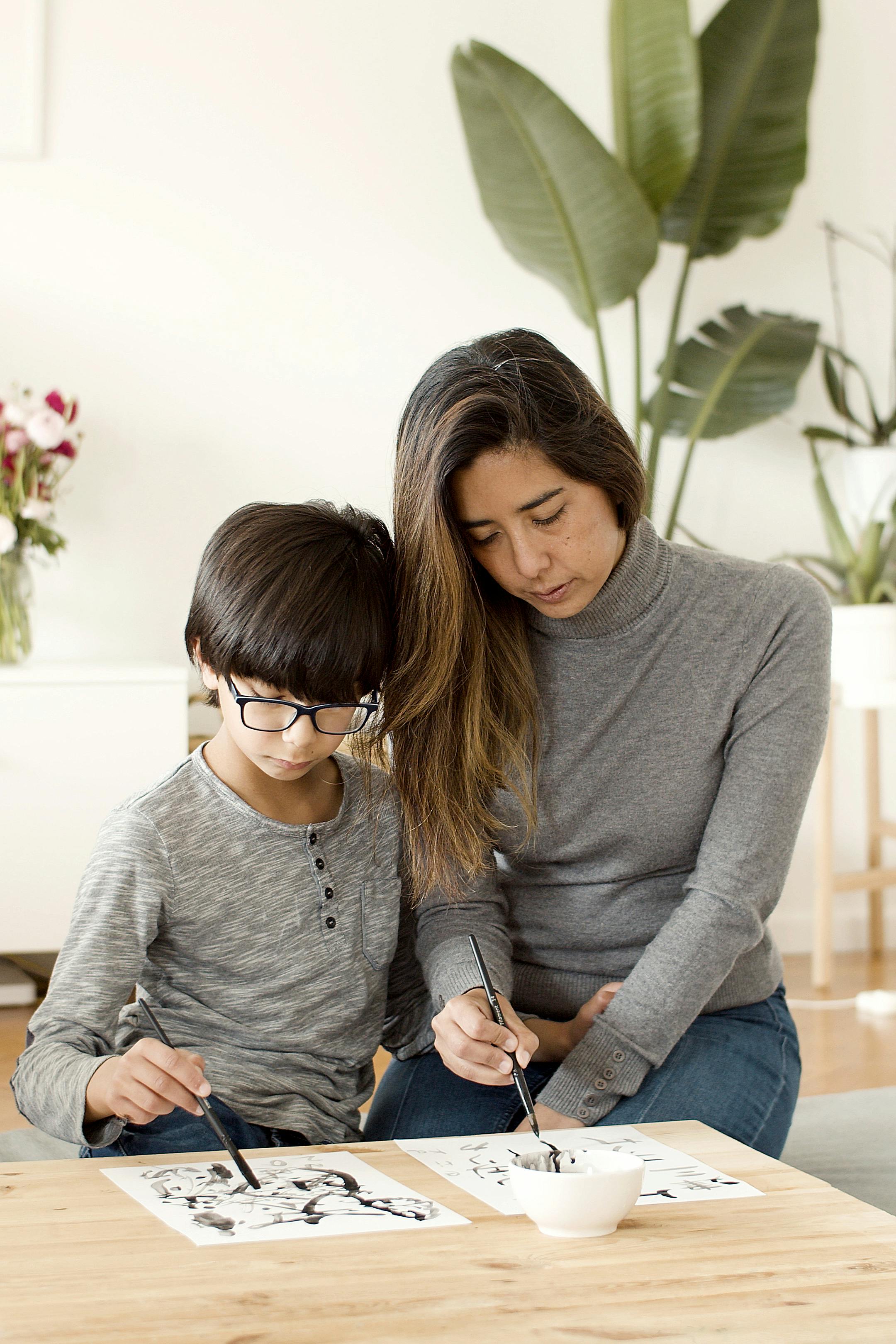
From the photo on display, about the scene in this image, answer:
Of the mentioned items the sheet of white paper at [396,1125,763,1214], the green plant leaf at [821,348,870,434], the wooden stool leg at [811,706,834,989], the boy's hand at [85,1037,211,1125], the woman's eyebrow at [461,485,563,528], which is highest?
the green plant leaf at [821,348,870,434]

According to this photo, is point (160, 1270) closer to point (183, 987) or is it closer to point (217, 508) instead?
point (183, 987)

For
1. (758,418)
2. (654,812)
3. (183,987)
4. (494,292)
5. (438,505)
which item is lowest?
(183,987)

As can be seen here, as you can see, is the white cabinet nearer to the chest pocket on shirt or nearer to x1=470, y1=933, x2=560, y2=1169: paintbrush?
the chest pocket on shirt

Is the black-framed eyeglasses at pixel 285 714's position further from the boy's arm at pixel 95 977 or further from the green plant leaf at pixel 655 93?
the green plant leaf at pixel 655 93

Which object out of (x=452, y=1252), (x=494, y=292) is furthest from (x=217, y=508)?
(x=452, y=1252)

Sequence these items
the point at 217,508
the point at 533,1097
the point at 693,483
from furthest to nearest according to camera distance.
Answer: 1. the point at 693,483
2. the point at 217,508
3. the point at 533,1097

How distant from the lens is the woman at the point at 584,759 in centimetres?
120

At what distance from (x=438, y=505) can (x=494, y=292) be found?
2.02 meters

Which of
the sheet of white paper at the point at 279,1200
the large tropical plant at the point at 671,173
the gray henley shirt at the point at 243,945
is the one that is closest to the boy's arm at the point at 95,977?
the gray henley shirt at the point at 243,945

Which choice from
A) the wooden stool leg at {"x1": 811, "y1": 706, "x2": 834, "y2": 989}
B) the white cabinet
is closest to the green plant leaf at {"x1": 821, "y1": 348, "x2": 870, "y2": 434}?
the wooden stool leg at {"x1": 811, "y1": 706, "x2": 834, "y2": 989}

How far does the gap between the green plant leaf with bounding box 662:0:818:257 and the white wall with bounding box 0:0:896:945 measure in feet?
1.04

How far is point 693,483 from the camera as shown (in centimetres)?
322

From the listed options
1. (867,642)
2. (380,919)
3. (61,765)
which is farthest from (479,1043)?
(867,642)

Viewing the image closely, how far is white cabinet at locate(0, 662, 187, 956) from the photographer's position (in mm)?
2453
